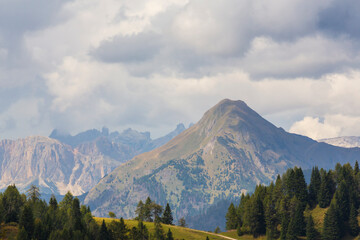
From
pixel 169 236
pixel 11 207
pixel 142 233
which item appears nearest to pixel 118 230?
pixel 142 233

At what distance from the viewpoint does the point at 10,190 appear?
655 feet

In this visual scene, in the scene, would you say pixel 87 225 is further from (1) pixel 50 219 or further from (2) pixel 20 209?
(2) pixel 20 209

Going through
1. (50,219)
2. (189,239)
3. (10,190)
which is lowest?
(189,239)

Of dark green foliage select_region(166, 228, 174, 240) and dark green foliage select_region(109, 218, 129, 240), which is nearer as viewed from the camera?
dark green foliage select_region(166, 228, 174, 240)

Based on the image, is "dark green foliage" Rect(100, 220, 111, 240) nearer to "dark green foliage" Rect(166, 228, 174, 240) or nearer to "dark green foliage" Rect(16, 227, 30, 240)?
"dark green foliage" Rect(166, 228, 174, 240)

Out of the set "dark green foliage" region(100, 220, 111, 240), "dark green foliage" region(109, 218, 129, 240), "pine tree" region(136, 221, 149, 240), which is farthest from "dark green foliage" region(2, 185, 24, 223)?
"pine tree" region(136, 221, 149, 240)

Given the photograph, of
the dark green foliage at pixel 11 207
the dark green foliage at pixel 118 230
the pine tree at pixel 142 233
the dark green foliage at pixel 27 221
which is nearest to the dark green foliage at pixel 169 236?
the pine tree at pixel 142 233

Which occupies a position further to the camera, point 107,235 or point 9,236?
point 107,235

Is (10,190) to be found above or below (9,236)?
above

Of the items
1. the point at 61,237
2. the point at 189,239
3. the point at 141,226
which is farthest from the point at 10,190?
the point at 189,239

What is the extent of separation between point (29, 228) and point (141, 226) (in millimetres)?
47948

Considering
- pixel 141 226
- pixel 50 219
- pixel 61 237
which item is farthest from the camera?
pixel 141 226

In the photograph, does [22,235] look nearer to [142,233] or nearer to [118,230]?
[118,230]

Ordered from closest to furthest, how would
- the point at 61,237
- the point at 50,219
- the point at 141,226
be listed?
the point at 61,237, the point at 50,219, the point at 141,226
